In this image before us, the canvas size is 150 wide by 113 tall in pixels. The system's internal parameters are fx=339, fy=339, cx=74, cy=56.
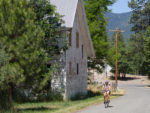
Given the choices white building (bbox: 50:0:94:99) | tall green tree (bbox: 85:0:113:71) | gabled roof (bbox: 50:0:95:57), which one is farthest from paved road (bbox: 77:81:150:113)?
tall green tree (bbox: 85:0:113:71)

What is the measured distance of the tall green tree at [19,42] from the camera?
15758mm

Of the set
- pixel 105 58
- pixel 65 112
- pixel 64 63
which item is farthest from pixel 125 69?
pixel 65 112

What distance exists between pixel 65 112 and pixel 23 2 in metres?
5.73

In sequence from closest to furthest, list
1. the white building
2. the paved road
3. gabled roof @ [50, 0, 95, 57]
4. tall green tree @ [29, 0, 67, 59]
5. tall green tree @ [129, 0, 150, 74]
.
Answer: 1. the paved road
2. tall green tree @ [29, 0, 67, 59]
3. the white building
4. gabled roof @ [50, 0, 95, 57]
5. tall green tree @ [129, 0, 150, 74]

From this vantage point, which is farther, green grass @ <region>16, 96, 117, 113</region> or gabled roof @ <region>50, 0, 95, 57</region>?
gabled roof @ <region>50, 0, 95, 57</region>

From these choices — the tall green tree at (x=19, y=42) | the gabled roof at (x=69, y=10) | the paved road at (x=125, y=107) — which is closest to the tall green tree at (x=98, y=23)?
the gabled roof at (x=69, y=10)

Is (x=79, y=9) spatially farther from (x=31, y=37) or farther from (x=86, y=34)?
(x=31, y=37)

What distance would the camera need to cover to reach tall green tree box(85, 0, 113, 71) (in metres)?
36.2

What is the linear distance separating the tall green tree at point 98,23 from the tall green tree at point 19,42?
19.9 metres

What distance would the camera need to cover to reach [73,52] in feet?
89.9

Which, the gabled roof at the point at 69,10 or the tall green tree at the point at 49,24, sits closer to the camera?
the tall green tree at the point at 49,24

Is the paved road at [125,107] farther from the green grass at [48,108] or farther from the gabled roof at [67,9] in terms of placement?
the gabled roof at [67,9]

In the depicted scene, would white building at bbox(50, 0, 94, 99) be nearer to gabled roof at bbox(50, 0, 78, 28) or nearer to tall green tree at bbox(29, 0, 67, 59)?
gabled roof at bbox(50, 0, 78, 28)

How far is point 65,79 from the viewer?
80.6 feet
